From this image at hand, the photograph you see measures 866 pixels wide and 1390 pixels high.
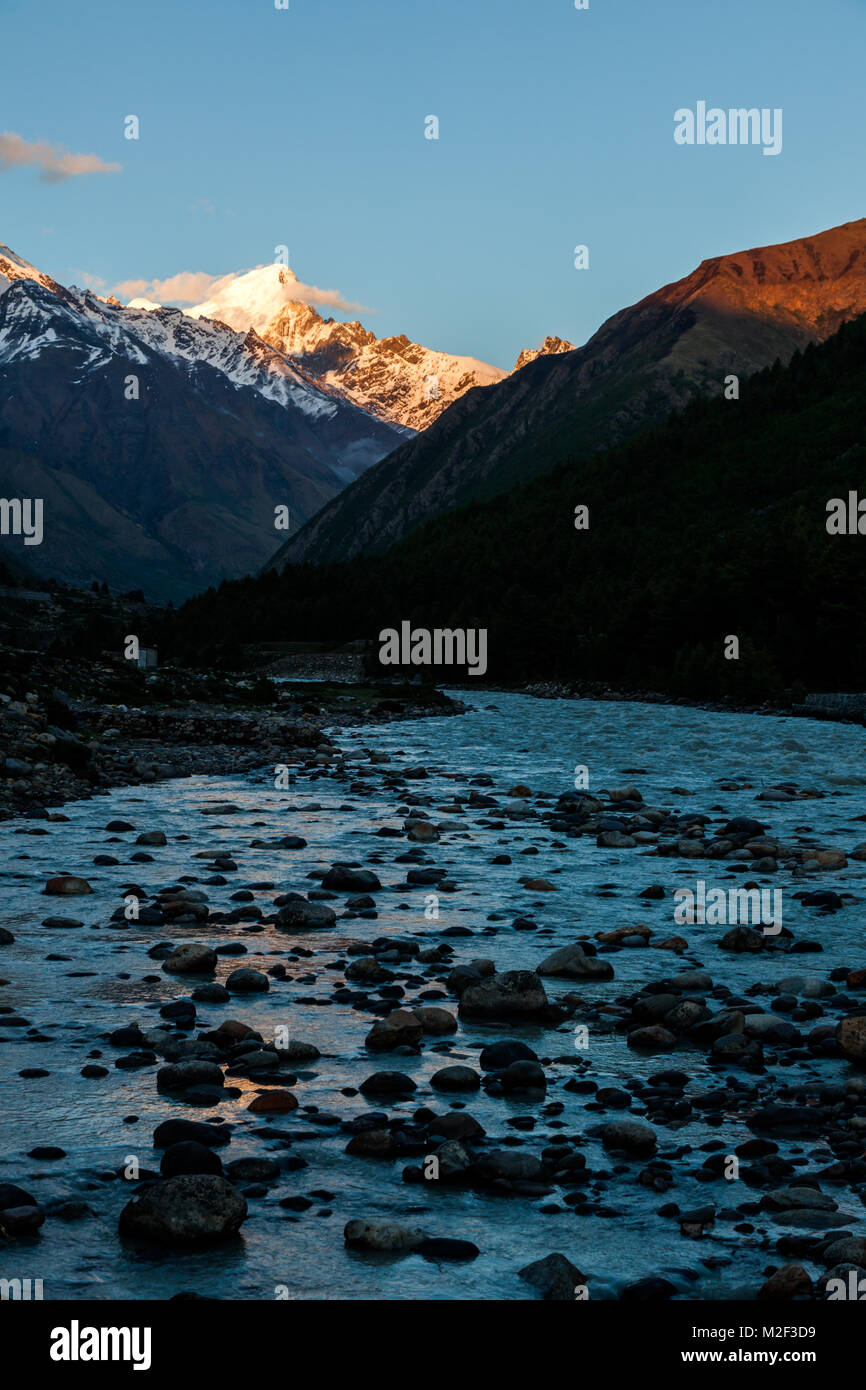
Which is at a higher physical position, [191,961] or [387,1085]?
[191,961]

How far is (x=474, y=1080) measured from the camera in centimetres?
1135

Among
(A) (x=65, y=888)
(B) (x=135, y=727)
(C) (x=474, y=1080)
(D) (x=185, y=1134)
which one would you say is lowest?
(C) (x=474, y=1080)

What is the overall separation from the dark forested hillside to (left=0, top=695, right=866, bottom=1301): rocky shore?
6602 centimetres

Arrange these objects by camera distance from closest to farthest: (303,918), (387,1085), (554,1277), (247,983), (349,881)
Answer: (554,1277) < (387,1085) < (247,983) < (303,918) < (349,881)

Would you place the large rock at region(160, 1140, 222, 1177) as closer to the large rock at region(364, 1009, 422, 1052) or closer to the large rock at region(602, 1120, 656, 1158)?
the large rock at region(602, 1120, 656, 1158)

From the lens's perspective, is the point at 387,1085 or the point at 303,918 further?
the point at 303,918

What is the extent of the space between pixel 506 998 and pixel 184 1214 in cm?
597

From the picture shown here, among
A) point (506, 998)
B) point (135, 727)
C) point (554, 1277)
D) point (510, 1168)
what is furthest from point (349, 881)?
point (135, 727)

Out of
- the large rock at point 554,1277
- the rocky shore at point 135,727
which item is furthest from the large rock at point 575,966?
the rocky shore at point 135,727

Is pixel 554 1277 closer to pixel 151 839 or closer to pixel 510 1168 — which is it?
pixel 510 1168

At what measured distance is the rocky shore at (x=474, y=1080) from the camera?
8.34 m

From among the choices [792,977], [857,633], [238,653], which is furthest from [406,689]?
[792,977]

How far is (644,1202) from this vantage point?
29.3 feet
